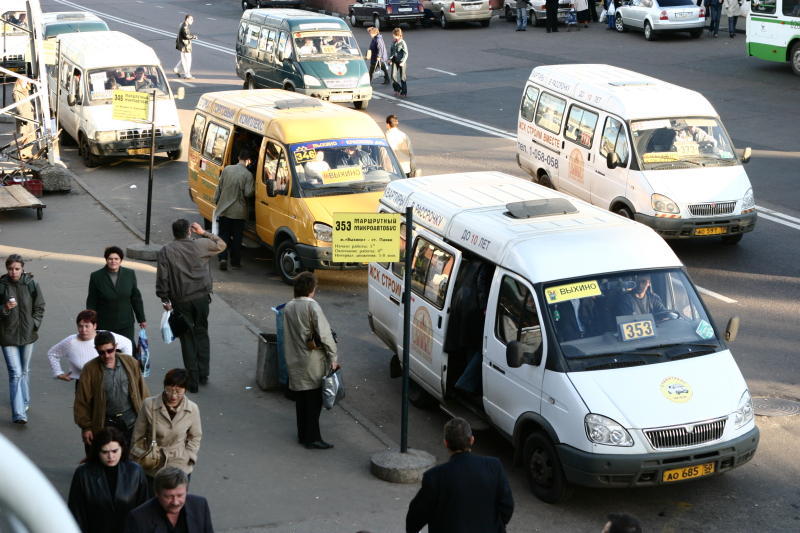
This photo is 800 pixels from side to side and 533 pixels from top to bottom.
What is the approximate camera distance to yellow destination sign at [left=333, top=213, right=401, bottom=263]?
8.78m

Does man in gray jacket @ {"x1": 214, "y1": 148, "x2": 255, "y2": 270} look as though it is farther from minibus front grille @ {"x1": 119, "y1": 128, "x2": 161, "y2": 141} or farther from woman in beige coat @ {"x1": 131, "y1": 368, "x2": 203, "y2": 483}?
woman in beige coat @ {"x1": 131, "y1": 368, "x2": 203, "y2": 483}

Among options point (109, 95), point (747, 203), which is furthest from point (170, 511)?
point (109, 95)

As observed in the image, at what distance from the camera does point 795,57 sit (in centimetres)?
2844

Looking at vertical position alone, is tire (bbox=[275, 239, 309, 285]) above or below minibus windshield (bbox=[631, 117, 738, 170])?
below

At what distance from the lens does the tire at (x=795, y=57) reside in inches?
1116

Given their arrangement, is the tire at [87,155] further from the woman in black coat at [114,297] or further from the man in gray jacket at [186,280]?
the woman in black coat at [114,297]

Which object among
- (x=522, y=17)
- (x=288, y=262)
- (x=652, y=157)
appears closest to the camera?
(x=288, y=262)

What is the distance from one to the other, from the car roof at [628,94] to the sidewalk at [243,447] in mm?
6332

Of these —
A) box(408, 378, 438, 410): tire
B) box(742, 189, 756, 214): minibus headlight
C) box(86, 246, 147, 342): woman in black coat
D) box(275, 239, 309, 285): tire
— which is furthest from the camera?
box(742, 189, 756, 214): minibus headlight

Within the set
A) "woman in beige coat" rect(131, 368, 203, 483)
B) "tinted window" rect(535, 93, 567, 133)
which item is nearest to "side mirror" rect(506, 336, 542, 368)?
"woman in beige coat" rect(131, 368, 203, 483)

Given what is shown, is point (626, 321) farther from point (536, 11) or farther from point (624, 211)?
point (536, 11)

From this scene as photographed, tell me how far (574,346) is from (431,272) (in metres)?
2.08

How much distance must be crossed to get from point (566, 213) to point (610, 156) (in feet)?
19.7

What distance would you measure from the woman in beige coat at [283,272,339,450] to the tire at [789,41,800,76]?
22564 mm
